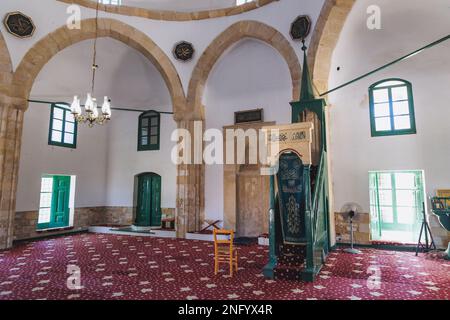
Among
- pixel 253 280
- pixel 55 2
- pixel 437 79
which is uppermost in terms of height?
pixel 55 2

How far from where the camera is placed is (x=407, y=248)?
6043 millimetres

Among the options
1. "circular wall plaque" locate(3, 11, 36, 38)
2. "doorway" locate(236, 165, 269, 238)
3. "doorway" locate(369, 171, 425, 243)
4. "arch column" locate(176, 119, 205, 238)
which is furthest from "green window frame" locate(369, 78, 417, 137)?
"circular wall plaque" locate(3, 11, 36, 38)

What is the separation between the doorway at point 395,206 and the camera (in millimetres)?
6477

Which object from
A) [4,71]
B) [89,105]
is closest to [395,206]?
[89,105]

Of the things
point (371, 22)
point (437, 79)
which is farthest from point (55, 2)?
point (437, 79)

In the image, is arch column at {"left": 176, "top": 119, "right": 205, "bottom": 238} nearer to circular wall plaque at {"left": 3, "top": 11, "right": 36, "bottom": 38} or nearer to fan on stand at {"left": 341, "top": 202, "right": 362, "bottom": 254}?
fan on stand at {"left": 341, "top": 202, "right": 362, "bottom": 254}

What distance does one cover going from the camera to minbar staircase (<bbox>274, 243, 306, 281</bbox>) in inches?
153

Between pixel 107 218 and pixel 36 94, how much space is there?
4.32 metres

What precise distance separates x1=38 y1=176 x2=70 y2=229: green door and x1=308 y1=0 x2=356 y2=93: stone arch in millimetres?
7542

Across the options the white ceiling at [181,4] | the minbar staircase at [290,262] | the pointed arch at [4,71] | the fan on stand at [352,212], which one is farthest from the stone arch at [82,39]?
the minbar staircase at [290,262]

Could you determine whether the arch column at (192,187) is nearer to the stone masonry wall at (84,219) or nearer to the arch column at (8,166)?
the stone masonry wall at (84,219)

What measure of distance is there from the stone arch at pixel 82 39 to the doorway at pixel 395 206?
551 centimetres

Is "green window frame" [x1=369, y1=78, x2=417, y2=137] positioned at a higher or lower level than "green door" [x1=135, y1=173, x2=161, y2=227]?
higher

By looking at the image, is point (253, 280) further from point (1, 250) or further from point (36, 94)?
point (36, 94)
